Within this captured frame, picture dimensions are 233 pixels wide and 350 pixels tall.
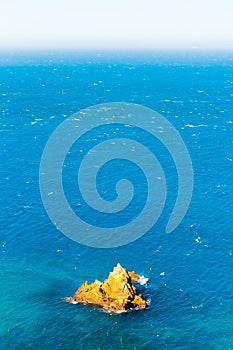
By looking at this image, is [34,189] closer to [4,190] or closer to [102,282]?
[4,190]

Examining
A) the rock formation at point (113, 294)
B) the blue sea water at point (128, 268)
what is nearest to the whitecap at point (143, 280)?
the blue sea water at point (128, 268)

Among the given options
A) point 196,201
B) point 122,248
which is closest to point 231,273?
point 122,248

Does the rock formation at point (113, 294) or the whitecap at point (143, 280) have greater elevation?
the whitecap at point (143, 280)

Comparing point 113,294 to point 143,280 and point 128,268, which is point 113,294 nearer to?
point 143,280

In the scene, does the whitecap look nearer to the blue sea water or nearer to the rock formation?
the blue sea water

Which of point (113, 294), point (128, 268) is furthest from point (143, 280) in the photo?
point (113, 294)

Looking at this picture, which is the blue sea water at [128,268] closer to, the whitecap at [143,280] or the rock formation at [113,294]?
the whitecap at [143,280]

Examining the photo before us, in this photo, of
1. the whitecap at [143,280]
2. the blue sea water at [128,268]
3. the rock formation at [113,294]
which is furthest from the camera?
the whitecap at [143,280]

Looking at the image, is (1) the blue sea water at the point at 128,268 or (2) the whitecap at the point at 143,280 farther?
(2) the whitecap at the point at 143,280

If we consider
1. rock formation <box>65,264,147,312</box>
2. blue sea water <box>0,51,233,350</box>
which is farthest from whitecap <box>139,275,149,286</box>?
rock formation <box>65,264,147,312</box>
